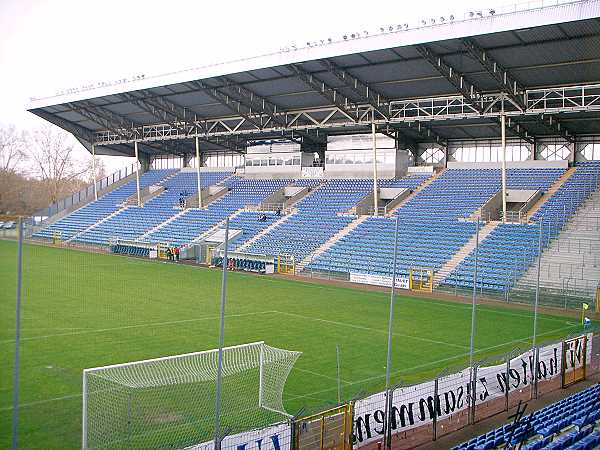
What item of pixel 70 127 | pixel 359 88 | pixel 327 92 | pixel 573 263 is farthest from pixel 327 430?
pixel 70 127

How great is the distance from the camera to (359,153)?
142ft

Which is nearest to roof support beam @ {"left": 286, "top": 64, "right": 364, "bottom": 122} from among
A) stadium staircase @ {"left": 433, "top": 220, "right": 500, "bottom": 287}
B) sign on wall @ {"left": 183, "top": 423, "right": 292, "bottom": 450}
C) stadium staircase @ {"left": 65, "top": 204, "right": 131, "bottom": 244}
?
stadium staircase @ {"left": 433, "top": 220, "right": 500, "bottom": 287}

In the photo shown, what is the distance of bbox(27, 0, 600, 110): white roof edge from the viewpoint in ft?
73.6

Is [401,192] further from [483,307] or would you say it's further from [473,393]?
[473,393]

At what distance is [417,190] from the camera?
39250 mm

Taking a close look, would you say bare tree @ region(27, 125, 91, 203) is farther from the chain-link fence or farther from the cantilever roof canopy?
the cantilever roof canopy

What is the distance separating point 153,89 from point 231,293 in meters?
17.4

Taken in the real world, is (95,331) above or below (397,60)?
below

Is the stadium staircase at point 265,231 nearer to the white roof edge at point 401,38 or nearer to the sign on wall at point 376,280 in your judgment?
the sign on wall at point 376,280

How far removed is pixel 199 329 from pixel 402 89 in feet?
62.7

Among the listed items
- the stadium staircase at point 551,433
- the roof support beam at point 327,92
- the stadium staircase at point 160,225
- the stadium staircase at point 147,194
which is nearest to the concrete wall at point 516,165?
the roof support beam at point 327,92

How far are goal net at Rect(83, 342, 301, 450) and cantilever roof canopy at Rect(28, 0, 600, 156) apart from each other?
17731mm

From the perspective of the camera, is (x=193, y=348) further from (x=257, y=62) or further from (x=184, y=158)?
(x=184, y=158)

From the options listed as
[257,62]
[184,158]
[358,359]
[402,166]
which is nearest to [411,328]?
[358,359]
